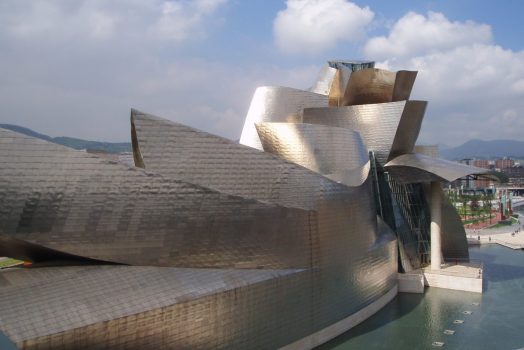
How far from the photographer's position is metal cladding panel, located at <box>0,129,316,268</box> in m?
11.2

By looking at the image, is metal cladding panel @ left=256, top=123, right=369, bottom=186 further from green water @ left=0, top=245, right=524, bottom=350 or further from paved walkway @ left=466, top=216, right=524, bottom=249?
paved walkway @ left=466, top=216, right=524, bottom=249

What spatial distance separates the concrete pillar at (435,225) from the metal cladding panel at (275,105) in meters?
8.77

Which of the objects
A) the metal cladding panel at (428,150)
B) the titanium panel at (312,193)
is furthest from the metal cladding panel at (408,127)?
the titanium panel at (312,193)

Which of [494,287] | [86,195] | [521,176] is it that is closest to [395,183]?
[494,287]

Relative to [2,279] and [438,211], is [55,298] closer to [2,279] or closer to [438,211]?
[2,279]

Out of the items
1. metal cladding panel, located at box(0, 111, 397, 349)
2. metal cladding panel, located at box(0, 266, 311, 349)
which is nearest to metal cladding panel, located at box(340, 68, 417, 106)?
metal cladding panel, located at box(0, 111, 397, 349)

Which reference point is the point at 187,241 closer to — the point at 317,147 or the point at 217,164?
the point at 217,164

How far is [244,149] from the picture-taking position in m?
15.2

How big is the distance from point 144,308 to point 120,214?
2.53m

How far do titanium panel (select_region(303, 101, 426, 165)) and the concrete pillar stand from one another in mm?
4077

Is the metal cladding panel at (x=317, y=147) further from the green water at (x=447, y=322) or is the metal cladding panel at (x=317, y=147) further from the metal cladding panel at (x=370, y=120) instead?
the green water at (x=447, y=322)

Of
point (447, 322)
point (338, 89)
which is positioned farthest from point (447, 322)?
point (338, 89)

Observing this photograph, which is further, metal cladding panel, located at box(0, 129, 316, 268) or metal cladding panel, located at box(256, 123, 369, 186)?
metal cladding panel, located at box(256, 123, 369, 186)

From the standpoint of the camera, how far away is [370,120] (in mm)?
25594
